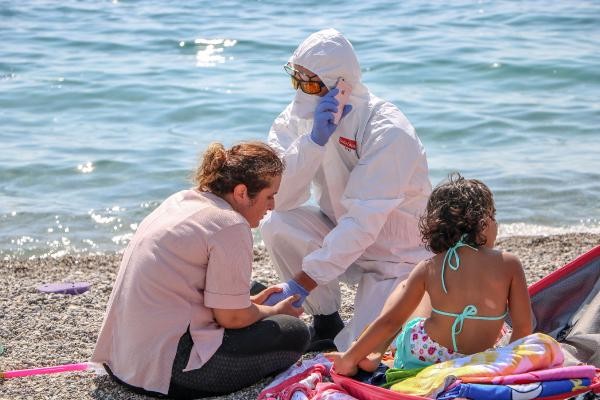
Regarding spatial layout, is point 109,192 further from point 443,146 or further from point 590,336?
point 590,336

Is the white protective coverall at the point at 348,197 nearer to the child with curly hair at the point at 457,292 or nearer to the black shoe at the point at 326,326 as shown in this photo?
the black shoe at the point at 326,326

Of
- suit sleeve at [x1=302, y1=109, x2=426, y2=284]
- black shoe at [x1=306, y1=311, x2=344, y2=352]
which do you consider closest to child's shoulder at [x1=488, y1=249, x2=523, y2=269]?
suit sleeve at [x1=302, y1=109, x2=426, y2=284]

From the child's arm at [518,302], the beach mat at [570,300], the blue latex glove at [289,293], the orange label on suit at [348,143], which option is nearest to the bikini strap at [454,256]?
the child's arm at [518,302]

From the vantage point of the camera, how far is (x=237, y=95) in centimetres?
1237

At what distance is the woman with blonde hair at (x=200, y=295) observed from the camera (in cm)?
406

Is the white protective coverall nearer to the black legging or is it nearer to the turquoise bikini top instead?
the black legging

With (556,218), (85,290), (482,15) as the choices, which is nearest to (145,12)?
(482,15)

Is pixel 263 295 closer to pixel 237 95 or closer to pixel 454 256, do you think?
pixel 454 256

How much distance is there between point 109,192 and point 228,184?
4.92 m

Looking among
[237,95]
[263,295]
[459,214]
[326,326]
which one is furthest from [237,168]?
[237,95]

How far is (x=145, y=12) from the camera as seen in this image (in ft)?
59.6

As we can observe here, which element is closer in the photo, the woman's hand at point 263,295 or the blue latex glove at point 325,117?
the woman's hand at point 263,295

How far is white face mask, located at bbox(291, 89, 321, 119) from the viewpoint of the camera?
4891 millimetres

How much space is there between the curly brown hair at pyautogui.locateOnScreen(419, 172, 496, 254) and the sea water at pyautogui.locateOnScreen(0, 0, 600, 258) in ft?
13.4
